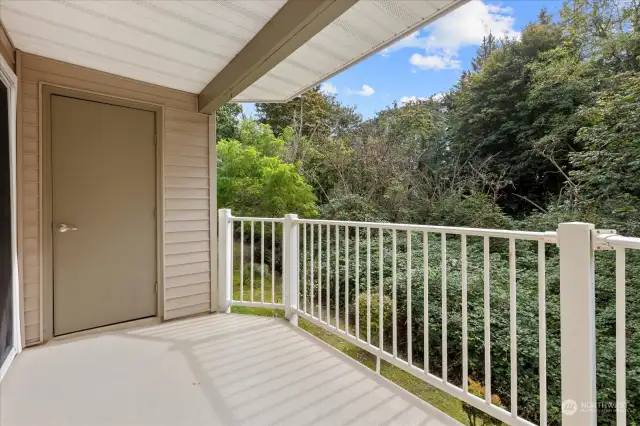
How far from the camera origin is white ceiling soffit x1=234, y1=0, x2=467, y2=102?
1.84m

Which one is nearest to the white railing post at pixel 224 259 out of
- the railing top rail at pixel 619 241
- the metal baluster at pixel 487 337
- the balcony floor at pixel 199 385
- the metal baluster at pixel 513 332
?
the balcony floor at pixel 199 385

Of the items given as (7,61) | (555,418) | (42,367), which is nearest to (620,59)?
(555,418)

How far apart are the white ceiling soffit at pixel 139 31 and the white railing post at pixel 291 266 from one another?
1.48m

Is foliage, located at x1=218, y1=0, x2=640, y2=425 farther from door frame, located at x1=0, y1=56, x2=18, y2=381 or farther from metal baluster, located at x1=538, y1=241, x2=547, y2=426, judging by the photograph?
door frame, located at x1=0, y1=56, x2=18, y2=381

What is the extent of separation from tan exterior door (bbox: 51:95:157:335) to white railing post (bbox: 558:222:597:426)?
10.3 feet

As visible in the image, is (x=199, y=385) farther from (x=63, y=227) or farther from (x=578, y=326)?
(x=578, y=326)

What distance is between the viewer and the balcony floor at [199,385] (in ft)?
5.55

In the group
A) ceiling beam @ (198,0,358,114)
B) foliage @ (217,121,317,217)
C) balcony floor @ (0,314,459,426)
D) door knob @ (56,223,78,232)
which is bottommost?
balcony floor @ (0,314,459,426)

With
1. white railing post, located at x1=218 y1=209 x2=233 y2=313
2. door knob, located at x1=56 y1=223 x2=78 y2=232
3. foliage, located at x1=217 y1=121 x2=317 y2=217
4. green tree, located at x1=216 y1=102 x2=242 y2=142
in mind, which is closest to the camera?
door knob, located at x1=56 y1=223 x2=78 y2=232

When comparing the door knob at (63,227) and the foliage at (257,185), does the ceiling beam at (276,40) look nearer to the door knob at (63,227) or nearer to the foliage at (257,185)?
the door knob at (63,227)

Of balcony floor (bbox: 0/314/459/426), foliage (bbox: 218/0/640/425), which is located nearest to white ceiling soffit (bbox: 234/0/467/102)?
foliage (bbox: 218/0/640/425)

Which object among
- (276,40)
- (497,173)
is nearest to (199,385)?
(276,40)

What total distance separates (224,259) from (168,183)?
939 mm

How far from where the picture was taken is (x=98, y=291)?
280 centimetres
